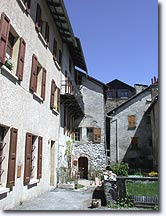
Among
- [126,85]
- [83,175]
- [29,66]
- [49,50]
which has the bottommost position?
[83,175]

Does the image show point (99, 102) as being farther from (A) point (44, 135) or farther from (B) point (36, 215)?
(B) point (36, 215)

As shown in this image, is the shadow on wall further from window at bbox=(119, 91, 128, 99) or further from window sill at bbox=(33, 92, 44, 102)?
window sill at bbox=(33, 92, 44, 102)

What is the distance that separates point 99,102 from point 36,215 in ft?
48.2

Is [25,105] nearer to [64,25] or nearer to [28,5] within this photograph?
[28,5]

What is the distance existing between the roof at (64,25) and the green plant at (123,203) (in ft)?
26.3

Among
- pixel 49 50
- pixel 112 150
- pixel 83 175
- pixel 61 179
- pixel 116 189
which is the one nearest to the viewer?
pixel 116 189

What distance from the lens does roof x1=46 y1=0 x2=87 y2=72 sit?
412 inches

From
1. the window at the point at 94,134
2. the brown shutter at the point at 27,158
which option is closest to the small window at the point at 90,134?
the window at the point at 94,134

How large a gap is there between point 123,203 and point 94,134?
12113 mm

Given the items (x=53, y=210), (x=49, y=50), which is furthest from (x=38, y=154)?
(x=49, y=50)

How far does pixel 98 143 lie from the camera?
19.3 meters

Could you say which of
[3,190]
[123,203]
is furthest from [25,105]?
[123,203]

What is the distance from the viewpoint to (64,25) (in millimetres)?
12266

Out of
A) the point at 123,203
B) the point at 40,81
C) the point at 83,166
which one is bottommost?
the point at 123,203
